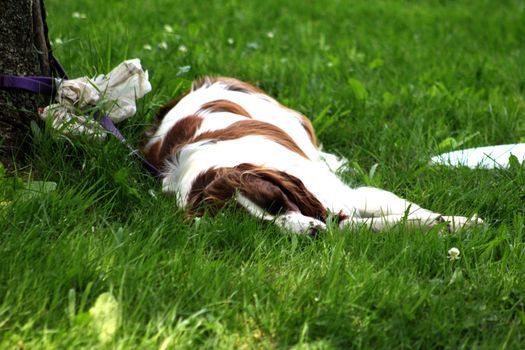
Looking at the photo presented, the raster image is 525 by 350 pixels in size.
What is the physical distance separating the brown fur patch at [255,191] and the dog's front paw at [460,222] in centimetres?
54

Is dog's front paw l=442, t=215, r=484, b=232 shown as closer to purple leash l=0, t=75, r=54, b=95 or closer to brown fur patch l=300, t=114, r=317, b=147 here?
brown fur patch l=300, t=114, r=317, b=147

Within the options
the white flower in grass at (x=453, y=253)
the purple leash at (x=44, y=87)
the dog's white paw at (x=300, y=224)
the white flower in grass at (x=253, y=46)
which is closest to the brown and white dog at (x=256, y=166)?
the dog's white paw at (x=300, y=224)

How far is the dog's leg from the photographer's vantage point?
136 inches

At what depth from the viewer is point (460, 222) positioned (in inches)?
139

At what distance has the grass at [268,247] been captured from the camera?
2617 millimetres

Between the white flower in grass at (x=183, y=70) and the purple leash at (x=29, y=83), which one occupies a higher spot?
the purple leash at (x=29, y=83)

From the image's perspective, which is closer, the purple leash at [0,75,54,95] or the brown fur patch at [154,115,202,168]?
the purple leash at [0,75,54,95]

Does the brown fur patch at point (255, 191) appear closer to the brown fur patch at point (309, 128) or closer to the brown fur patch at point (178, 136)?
the brown fur patch at point (178, 136)

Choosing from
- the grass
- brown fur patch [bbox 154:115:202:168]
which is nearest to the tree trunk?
the grass

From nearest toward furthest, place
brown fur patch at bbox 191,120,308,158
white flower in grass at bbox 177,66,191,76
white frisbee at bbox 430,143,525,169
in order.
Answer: brown fur patch at bbox 191,120,308,158
white frisbee at bbox 430,143,525,169
white flower in grass at bbox 177,66,191,76

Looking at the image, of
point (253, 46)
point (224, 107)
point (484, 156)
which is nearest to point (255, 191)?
point (224, 107)

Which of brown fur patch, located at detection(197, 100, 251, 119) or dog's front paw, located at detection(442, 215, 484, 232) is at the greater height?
dog's front paw, located at detection(442, 215, 484, 232)

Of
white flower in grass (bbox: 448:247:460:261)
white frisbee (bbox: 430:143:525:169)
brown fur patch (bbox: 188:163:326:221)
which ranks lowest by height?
white frisbee (bbox: 430:143:525:169)

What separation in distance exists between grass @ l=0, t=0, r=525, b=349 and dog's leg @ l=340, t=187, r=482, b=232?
84mm
